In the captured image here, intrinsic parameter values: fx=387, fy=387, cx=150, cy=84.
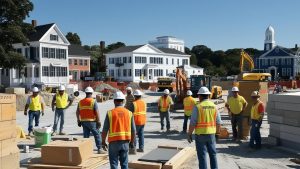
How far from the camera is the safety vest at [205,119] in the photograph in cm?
810

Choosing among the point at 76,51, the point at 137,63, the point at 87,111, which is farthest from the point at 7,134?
the point at 137,63

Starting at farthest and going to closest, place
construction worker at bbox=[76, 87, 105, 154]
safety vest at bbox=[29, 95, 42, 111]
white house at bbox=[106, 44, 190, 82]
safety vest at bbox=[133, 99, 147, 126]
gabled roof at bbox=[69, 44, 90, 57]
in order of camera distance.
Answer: white house at bbox=[106, 44, 190, 82] → gabled roof at bbox=[69, 44, 90, 57] → safety vest at bbox=[29, 95, 42, 111] → safety vest at bbox=[133, 99, 147, 126] → construction worker at bbox=[76, 87, 105, 154]

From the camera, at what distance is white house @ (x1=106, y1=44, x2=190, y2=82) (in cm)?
6812

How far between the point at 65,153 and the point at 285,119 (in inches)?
263

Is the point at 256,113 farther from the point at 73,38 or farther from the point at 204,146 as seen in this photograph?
the point at 73,38

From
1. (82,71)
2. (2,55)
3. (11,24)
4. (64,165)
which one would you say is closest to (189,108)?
(64,165)

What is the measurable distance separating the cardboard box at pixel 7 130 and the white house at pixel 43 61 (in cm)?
4094

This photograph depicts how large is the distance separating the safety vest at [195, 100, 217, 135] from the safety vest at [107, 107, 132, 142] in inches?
60.2

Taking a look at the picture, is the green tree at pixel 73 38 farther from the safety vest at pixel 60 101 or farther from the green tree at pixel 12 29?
the safety vest at pixel 60 101

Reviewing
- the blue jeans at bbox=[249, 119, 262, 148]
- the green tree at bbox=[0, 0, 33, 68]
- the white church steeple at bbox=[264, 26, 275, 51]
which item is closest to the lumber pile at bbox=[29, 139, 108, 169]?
the blue jeans at bbox=[249, 119, 262, 148]

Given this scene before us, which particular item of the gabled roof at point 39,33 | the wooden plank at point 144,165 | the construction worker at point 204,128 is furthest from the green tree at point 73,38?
the construction worker at point 204,128

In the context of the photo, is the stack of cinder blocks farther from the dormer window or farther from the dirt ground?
the dormer window

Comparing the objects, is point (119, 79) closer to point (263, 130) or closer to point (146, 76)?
point (146, 76)

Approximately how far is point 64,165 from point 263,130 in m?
10.4
